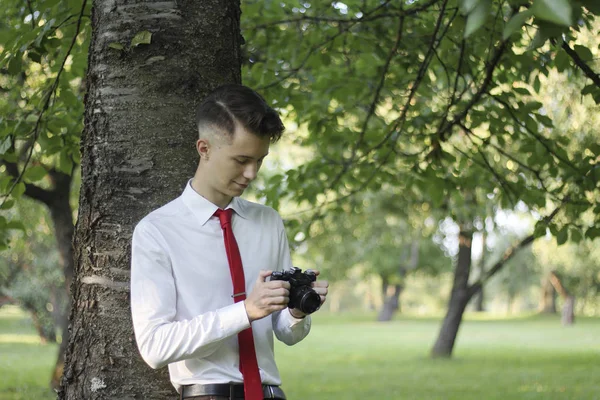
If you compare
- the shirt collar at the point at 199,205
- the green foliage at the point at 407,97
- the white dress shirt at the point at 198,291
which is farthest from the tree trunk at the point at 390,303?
the shirt collar at the point at 199,205

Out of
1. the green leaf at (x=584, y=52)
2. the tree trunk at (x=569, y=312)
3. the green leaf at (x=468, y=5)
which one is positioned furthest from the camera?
the tree trunk at (x=569, y=312)

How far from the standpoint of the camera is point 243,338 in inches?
102

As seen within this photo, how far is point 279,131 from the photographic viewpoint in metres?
2.70

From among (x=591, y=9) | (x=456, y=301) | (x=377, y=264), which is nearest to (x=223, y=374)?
(x=591, y=9)

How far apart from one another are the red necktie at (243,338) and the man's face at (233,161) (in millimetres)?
126

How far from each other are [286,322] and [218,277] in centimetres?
30

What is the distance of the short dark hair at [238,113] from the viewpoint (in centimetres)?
262

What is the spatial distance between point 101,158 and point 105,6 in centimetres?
68

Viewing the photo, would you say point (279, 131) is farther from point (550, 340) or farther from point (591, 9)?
point (550, 340)

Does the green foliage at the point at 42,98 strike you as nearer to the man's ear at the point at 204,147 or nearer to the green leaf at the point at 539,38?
the man's ear at the point at 204,147

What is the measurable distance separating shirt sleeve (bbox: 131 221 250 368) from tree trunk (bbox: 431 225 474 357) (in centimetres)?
1277

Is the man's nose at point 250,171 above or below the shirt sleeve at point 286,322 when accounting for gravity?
above

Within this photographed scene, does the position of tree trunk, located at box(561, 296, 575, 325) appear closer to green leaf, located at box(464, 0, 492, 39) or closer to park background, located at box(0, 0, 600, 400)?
park background, located at box(0, 0, 600, 400)

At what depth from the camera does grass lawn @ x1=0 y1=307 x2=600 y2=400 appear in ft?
39.3
